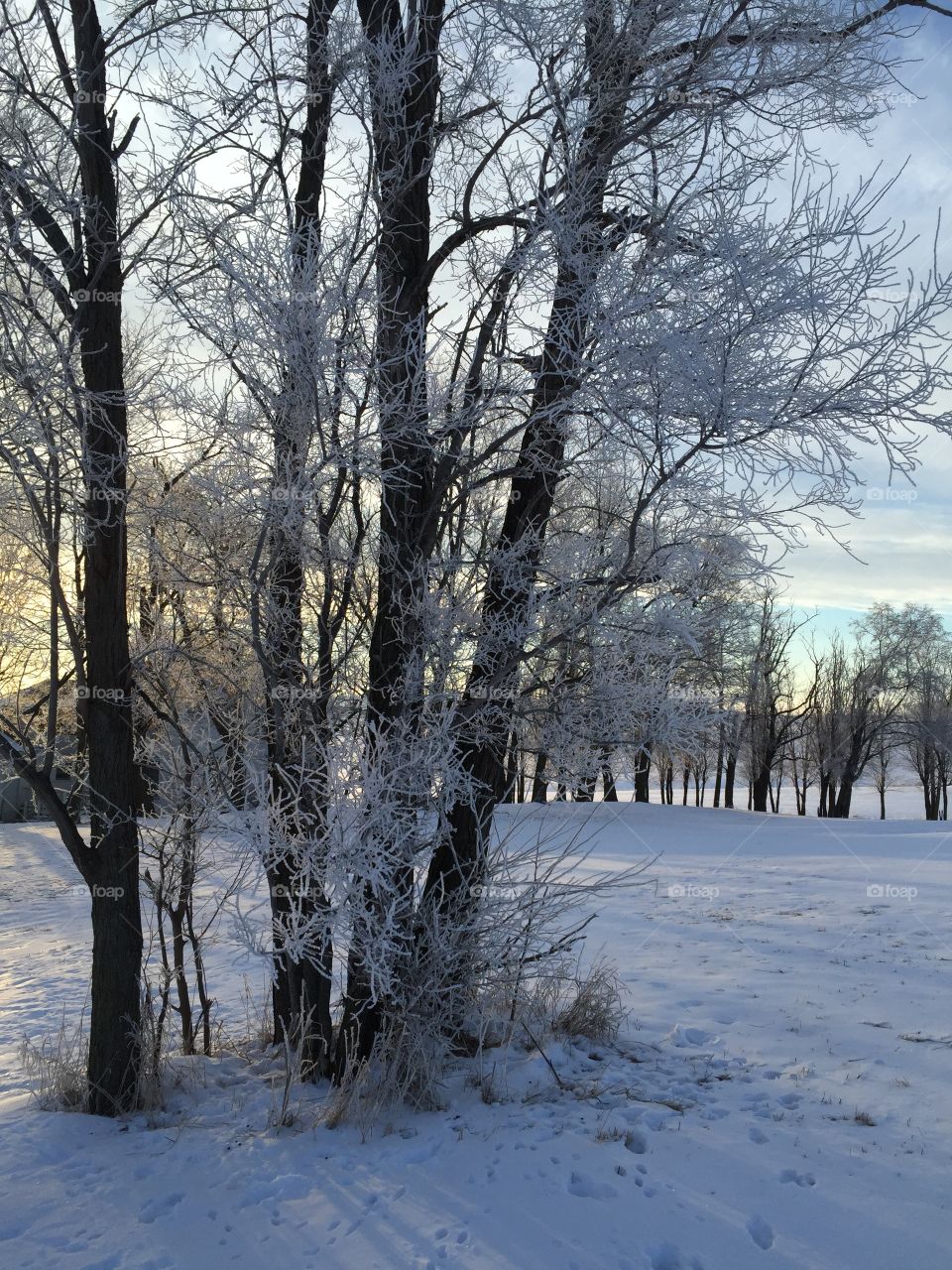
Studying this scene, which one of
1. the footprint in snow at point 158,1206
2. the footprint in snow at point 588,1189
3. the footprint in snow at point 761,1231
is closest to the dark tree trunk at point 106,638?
the footprint in snow at point 158,1206

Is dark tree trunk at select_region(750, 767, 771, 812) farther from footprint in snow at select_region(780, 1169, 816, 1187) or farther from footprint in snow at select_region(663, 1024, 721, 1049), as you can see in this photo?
footprint in snow at select_region(780, 1169, 816, 1187)

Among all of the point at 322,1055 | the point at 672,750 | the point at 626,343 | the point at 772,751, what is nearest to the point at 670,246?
the point at 626,343

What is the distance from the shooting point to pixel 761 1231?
3.59 m

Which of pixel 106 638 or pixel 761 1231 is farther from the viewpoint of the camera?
pixel 106 638

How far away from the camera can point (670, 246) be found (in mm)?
5031

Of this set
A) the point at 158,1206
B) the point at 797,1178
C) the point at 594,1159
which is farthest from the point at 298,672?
the point at 797,1178

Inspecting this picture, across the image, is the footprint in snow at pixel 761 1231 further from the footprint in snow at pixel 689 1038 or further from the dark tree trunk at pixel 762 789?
the dark tree trunk at pixel 762 789

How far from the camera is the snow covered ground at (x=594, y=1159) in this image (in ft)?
11.8

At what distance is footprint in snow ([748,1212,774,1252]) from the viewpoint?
352cm

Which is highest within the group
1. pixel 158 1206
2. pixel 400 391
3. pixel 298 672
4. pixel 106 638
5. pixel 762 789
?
pixel 400 391

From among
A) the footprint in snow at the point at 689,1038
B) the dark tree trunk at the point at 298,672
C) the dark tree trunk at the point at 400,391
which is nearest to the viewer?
the dark tree trunk at the point at 298,672

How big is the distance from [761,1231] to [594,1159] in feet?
2.66

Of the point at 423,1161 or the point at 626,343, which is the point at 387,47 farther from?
the point at 423,1161

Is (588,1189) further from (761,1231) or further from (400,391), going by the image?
(400,391)
